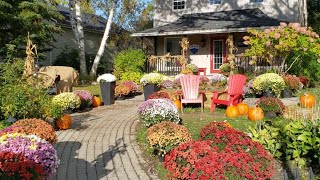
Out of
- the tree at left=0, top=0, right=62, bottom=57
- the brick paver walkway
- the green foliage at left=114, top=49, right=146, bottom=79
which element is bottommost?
the brick paver walkway

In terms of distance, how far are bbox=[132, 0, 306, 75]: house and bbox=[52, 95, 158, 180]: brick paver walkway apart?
1026 cm

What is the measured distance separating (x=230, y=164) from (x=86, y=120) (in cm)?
593

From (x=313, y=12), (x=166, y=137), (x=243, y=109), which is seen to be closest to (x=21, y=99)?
(x=166, y=137)

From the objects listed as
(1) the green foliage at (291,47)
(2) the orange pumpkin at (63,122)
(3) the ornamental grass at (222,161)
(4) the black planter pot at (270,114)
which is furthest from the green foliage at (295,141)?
(1) the green foliage at (291,47)

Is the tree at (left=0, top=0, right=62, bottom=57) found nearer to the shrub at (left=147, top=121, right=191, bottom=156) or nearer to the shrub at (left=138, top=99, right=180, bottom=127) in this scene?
the shrub at (left=138, top=99, right=180, bottom=127)

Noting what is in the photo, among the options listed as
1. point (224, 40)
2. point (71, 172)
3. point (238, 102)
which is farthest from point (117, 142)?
point (224, 40)

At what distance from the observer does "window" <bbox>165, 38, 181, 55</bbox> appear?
21.8 metres

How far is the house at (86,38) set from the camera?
23962 millimetres

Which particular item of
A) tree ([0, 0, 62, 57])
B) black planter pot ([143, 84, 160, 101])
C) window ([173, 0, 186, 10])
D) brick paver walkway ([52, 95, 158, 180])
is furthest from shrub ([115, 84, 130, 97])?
window ([173, 0, 186, 10])

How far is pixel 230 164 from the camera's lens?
3865 millimetres

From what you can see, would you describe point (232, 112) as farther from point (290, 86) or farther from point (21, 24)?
point (21, 24)

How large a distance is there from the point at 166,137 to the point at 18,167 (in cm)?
242

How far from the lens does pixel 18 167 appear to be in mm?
3174

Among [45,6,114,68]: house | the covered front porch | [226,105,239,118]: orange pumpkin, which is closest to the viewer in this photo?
[226,105,239,118]: orange pumpkin
